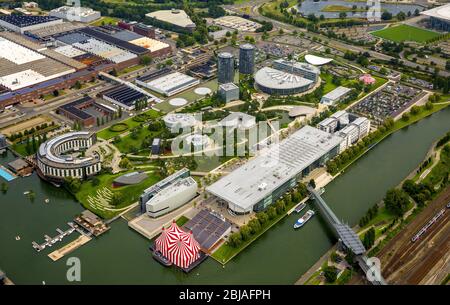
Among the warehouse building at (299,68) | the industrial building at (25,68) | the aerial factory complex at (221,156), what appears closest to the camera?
the aerial factory complex at (221,156)

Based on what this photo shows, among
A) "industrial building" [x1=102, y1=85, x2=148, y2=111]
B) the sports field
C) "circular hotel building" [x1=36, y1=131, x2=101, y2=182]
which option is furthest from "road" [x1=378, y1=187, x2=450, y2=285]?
the sports field

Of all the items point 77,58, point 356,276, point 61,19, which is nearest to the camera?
point 356,276

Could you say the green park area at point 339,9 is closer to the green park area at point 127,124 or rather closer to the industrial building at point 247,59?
the industrial building at point 247,59

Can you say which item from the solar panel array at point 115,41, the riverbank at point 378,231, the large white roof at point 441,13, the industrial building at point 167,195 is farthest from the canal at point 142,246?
the large white roof at point 441,13

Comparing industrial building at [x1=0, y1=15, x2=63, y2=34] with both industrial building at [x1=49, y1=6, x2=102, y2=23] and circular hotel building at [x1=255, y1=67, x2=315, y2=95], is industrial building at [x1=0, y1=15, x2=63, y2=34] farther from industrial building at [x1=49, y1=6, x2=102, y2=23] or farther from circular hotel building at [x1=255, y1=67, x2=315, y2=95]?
circular hotel building at [x1=255, y1=67, x2=315, y2=95]

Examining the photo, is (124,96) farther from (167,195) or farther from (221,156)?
(167,195)

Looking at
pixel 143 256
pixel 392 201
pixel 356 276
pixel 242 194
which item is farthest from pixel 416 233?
pixel 143 256

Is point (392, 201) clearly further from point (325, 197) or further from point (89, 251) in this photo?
point (89, 251)
